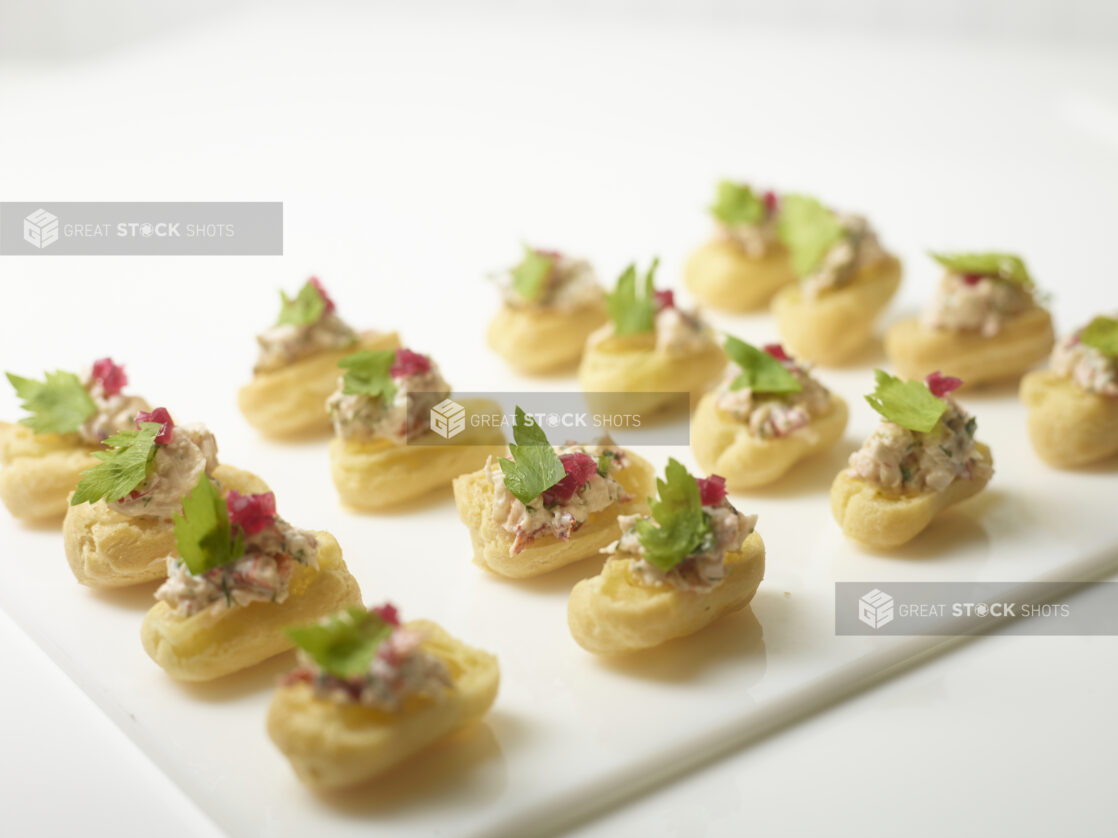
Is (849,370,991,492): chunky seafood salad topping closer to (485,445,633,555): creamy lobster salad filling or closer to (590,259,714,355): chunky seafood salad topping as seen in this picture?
(485,445,633,555): creamy lobster salad filling

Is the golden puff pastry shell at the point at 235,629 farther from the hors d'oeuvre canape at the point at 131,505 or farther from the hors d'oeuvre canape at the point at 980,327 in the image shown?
the hors d'oeuvre canape at the point at 980,327

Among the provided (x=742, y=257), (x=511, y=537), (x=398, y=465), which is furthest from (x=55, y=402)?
(x=742, y=257)

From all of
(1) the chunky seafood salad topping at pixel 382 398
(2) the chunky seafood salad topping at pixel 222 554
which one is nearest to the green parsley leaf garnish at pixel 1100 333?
(1) the chunky seafood salad topping at pixel 382 398

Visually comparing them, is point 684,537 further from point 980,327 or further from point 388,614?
point 980,327

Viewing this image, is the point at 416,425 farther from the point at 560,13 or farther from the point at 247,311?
the point at 560,13

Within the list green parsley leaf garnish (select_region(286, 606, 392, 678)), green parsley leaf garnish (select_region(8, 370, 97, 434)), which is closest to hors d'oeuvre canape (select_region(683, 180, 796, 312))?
green parsley leaf garnish (select_region(8, 370, 97, 434))

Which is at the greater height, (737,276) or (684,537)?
(684,537)
